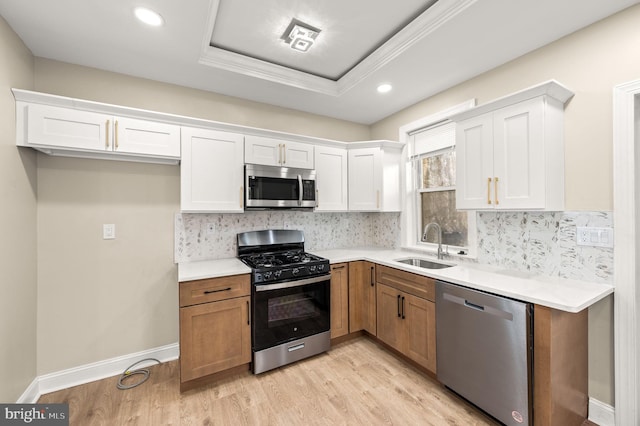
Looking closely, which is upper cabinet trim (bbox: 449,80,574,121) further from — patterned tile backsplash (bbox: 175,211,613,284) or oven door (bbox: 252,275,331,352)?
oven door (bbox: 252,275,331,352)

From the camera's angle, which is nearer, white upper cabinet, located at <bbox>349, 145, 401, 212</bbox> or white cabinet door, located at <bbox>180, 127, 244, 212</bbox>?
white cabinet door, located at <bbox>180, 127, 244, 212</bbox>

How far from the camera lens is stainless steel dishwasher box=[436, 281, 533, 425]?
162 centimetres

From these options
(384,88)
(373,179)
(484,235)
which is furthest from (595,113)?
(373,179)

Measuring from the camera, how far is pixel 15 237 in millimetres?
1848

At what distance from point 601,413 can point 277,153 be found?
10.5ft

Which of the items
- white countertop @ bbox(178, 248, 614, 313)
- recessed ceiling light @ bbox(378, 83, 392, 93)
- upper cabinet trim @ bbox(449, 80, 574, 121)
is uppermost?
recessed ceiling light @ bbox(378, 83, 392, 93)

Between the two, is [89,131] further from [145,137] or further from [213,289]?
[213,289]

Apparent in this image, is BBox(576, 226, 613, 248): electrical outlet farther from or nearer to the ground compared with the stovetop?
farther from the ground

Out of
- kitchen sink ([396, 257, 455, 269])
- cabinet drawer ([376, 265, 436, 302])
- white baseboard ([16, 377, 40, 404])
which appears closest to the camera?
white baseboard ([16, 377, 40, 404])

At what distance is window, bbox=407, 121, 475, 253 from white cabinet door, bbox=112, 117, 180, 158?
2591 millimetres

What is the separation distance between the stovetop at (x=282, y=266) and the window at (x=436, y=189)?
1.34 metres

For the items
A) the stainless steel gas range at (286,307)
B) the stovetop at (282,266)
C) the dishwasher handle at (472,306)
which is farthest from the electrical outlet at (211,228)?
the dishwasher handle at (472,306)

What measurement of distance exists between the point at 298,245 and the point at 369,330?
4.01 ft

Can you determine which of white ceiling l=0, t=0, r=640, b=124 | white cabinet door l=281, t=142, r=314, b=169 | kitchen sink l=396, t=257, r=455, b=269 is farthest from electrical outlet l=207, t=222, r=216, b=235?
kitchen sink l=396, t=257, r=455, b=269
